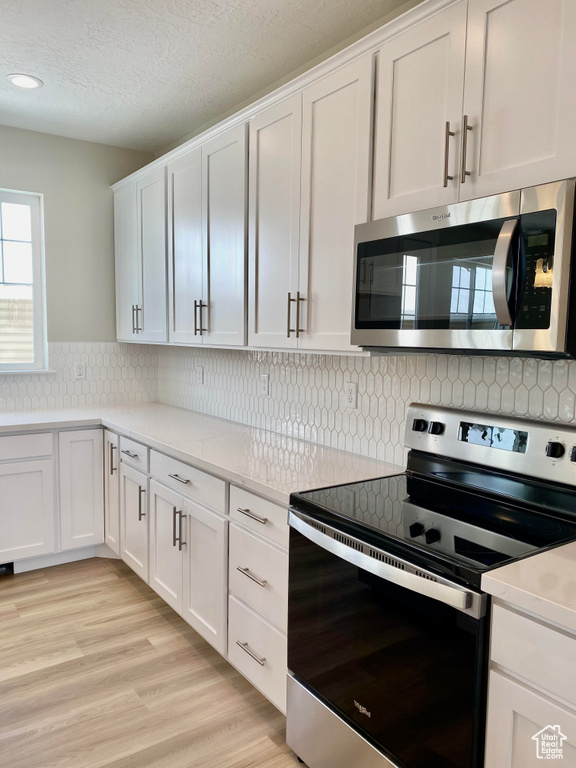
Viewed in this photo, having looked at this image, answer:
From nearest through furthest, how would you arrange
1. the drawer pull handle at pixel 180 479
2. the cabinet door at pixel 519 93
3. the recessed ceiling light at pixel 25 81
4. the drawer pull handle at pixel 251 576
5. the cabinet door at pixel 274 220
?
the cabinet door at pixel 519 93 < the drawer pull handle at pixel 251 576 < the cabinet door at pixel 274 220 < the drawer pull handle at pixel 180 479 < the recessed ceiling light at pixel 25 81

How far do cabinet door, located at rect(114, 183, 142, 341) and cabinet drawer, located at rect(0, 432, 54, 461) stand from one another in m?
0.87

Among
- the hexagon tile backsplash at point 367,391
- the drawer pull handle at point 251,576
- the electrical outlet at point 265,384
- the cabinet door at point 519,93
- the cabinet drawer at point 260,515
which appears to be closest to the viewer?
the cabinet door at point 519,93

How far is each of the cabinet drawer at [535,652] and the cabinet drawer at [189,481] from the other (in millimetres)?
1220

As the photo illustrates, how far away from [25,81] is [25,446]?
1.91m

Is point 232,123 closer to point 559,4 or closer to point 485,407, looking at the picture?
point 559,4

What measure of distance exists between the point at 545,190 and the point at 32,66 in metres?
2.50

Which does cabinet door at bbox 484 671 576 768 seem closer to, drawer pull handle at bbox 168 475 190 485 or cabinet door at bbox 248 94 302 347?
cabinet door at bbox 248 94 302 347

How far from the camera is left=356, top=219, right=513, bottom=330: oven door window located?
4.70ft

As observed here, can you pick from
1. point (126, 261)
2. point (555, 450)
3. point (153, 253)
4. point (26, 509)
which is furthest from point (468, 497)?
point (126, 261)

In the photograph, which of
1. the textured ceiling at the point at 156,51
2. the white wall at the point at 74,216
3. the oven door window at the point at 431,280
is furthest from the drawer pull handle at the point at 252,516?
the white wall at the point at 74,216

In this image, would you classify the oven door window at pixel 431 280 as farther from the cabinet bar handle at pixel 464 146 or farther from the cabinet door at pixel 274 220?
the cabinet door at pixel 274 220

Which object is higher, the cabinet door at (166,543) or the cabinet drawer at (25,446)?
the cabinet drawer at (25,446)

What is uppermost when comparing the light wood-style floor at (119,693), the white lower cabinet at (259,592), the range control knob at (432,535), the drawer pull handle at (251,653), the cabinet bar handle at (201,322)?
the cabinet bar handle at (201,322)

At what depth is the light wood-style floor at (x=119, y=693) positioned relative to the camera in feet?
6.11
